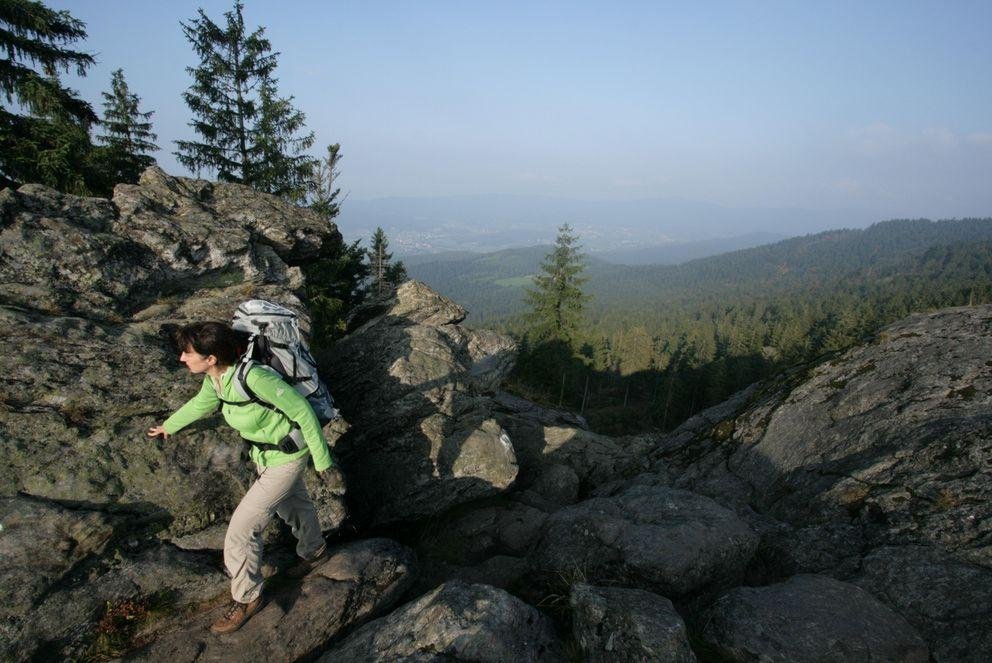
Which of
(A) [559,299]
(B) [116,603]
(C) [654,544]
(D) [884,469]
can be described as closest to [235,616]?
(B) [116,603]

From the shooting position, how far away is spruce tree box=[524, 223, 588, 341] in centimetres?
4394

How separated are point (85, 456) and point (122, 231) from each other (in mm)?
5881

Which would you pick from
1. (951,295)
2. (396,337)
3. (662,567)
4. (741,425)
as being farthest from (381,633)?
(951,295)

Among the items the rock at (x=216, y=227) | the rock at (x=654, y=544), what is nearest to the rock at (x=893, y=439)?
the rock at (x=654, y=544)

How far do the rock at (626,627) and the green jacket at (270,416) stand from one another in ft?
12.0

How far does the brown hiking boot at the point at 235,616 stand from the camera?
19.6 ft

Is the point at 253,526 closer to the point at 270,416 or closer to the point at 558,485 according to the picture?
the point at 270,416

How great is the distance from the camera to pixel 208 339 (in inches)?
222

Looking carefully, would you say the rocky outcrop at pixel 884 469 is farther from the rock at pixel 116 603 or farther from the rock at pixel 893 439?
the rock at pixel 116 603

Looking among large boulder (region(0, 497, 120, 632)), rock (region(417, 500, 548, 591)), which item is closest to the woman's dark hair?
large boulder (region(0, 497, 120, 632))

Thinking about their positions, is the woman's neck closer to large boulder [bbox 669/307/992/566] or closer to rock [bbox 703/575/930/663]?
rock [bbox 703/575/930/663]

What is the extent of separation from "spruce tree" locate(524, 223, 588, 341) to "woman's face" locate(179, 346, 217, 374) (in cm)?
3892

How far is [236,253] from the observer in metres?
11.6

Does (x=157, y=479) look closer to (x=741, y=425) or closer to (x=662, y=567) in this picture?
(x=662, y=567)
